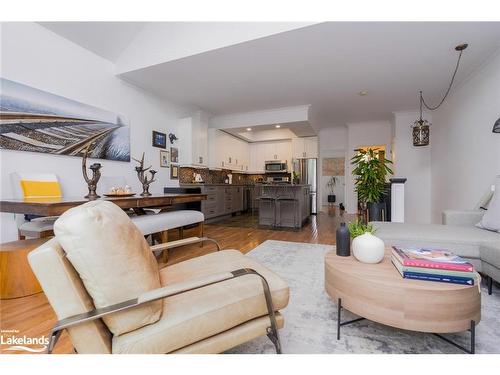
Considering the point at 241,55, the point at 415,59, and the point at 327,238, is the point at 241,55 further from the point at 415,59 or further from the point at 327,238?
the point at 327,238

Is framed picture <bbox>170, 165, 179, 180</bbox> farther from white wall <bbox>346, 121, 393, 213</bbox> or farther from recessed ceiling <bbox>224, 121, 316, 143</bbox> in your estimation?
white wall <bbox>346, 121, 393, 213</bbox>

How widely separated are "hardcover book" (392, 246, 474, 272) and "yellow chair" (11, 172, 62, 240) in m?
3.01

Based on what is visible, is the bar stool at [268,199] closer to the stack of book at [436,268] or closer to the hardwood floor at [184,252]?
the hardwood floor at [184,252]

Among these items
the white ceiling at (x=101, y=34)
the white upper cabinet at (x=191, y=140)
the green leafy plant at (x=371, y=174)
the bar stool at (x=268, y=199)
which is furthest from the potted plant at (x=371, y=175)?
the white ceiling at (x=101, y=34)

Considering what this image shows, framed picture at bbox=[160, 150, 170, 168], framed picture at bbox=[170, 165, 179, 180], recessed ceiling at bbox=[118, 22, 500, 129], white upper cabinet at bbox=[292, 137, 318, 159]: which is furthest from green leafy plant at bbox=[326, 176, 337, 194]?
framed picture at bbox=[160, 150, 170, 168]

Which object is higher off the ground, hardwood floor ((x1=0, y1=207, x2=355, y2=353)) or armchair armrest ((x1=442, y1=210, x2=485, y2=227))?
armchair armrest ((x1=442, y1=210, x2=485, y2=227))

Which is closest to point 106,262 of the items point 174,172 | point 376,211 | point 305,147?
point 376,211

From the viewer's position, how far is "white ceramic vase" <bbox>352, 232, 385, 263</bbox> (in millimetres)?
1451

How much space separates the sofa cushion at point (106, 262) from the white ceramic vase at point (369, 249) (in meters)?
1.23

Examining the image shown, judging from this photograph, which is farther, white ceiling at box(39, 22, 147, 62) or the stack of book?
white ceiling at box(39, 22, 147, 62)

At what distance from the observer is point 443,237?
6.68ft

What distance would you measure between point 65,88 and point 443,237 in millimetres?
4747

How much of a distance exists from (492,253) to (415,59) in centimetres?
272
